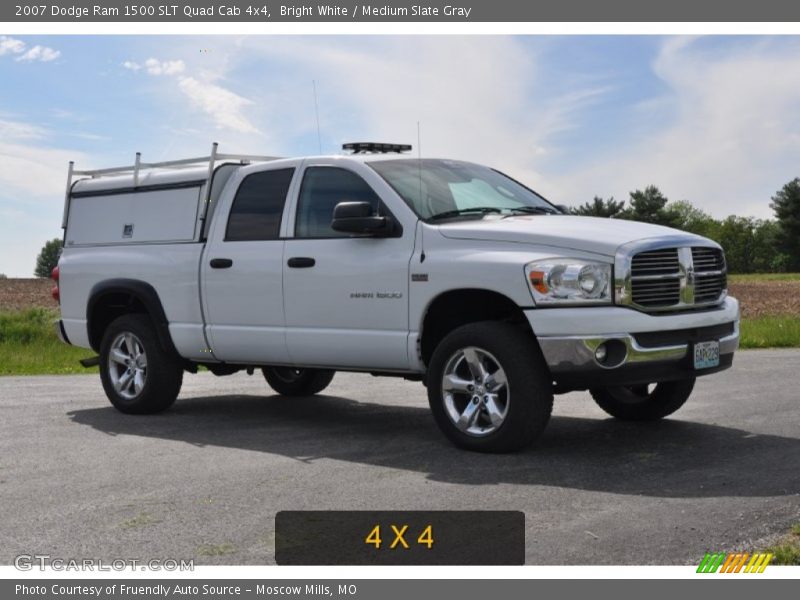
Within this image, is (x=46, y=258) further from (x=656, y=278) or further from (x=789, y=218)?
(x=656, y=278)

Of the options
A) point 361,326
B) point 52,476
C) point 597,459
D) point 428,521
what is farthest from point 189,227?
point 428,521

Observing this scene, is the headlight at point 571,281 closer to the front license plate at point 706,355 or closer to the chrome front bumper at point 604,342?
the chrome front bumper at point 604,342

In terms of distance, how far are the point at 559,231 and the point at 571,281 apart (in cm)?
42

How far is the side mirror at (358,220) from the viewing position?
7.90m

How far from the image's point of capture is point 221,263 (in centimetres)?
923

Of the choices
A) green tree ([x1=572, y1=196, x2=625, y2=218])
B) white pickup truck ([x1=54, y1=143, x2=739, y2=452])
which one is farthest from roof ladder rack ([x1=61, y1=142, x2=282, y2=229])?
green tree ([x1=572, y1=196, x2=625, y2=218])

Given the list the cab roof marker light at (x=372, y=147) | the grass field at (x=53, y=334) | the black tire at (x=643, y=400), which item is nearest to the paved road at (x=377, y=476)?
the black tire at (x=643, y=400)

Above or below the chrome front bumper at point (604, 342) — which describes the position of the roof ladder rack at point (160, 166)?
above

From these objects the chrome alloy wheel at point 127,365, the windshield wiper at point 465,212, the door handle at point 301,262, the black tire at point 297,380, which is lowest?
the black tire at point 297,380

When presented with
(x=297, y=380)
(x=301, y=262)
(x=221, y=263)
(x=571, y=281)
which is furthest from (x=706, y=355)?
(x=297, y=380)

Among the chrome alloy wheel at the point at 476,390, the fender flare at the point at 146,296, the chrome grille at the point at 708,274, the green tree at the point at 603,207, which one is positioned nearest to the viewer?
the chrome alloy wheel at the point at 476,390

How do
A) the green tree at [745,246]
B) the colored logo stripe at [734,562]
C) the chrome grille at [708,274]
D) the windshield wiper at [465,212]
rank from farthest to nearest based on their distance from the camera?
1. the green tree at [745,246]
2. the windshield wiper at [465,212]
3. the chrome grille at [708,274]
4. the colored logo stripe at [734,562]

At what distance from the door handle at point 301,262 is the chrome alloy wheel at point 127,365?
7.21ft

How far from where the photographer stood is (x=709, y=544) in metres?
5.13
